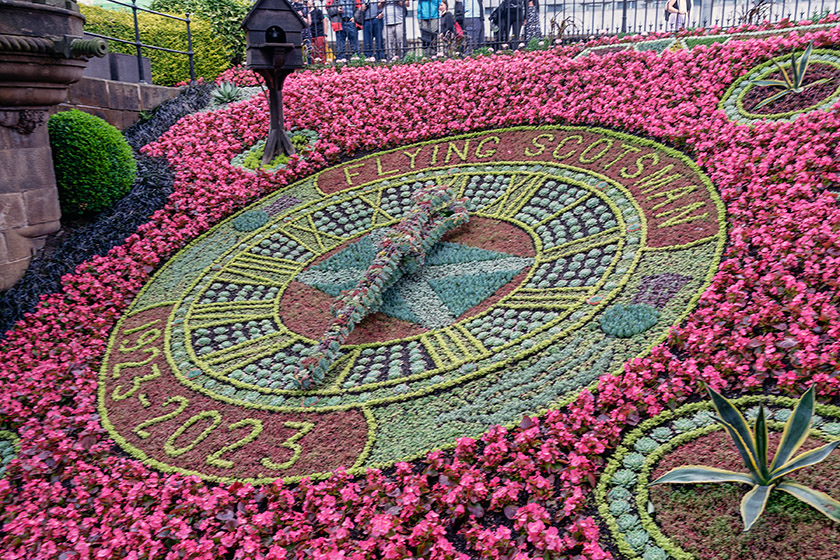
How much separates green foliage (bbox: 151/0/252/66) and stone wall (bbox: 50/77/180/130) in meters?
2.63

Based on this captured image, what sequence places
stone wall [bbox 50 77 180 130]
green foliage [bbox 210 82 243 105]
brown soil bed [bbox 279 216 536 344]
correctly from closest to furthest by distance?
brown soil bed [bbox 279 216 536 344]
stone wall [bbox 50 77 180 130]
green foliage [bbox 210 82 243 105]

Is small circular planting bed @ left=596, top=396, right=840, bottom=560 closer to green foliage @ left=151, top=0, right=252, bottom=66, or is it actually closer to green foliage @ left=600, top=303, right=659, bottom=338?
green foliage @ left=600, top=303, right=659, bottom=338

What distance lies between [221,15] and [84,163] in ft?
21.2

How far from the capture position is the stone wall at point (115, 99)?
27.3 feet

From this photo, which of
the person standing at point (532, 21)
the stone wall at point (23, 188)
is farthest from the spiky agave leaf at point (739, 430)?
the person standing at point (532, 21)

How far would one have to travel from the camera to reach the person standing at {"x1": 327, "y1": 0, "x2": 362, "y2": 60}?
41.1 feet

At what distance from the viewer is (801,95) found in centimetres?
610

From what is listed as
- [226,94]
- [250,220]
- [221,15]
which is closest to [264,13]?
[250,220]

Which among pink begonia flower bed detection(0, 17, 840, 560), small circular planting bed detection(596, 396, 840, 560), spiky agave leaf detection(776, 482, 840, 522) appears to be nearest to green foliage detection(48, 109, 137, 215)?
pink begonia flower bed detection(0, 17, 840, 560)

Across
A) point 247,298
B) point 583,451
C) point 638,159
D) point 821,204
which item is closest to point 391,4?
point 638,159

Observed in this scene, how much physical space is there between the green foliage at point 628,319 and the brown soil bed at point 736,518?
3.69 ft

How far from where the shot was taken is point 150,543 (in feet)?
12.1

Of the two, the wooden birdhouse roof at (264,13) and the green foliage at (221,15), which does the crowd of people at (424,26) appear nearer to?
the green foliage at (221,15)

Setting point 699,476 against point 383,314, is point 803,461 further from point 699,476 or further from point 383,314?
point 383,314
